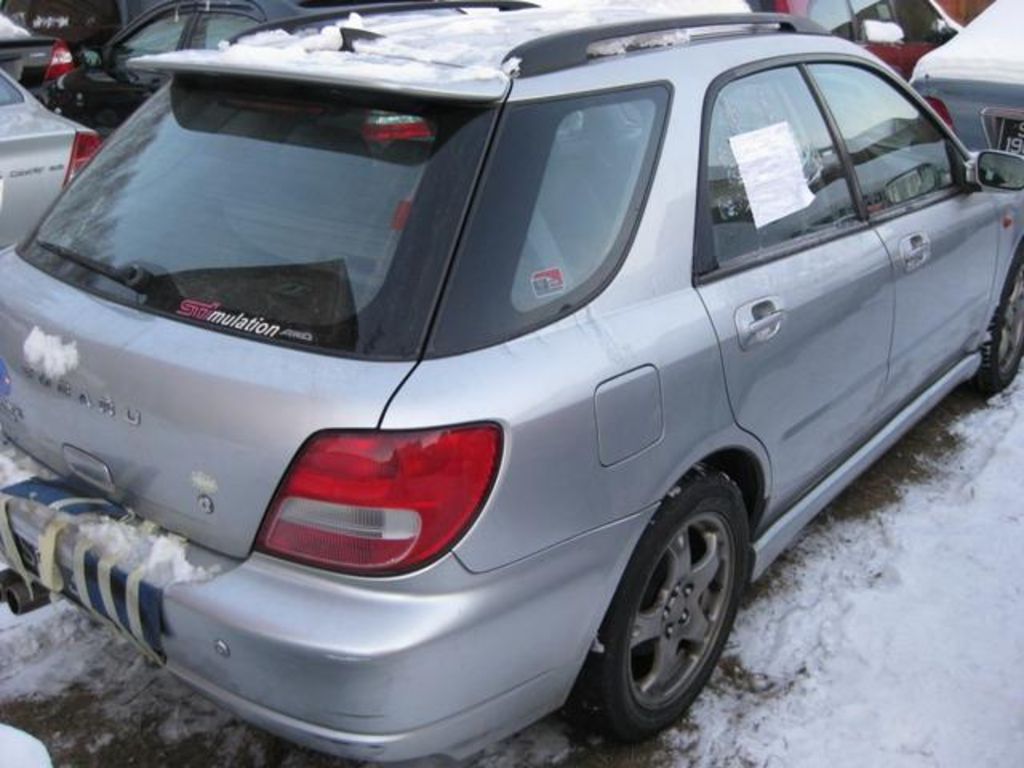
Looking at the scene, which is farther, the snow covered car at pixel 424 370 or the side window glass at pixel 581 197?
the side window glass at pixel 581 197

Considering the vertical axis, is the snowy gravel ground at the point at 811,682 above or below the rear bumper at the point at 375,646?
below

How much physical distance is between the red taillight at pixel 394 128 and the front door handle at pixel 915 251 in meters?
1.83

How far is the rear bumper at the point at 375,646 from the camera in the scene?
1933 millimetres

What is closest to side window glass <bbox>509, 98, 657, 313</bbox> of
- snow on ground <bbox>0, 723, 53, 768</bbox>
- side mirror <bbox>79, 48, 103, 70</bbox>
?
snow on ground <bbox>0, 723, 53, 768</bbox>

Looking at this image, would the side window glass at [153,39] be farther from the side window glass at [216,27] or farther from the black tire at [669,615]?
the black tire at [669,615]

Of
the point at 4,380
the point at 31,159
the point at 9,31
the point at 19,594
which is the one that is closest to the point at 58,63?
the point at 9,31

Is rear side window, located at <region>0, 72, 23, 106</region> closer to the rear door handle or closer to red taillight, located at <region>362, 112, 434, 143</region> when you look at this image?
red taillight, located at <region>362, 112, 434, 143</region>

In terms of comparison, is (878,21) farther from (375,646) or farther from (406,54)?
(375,646)

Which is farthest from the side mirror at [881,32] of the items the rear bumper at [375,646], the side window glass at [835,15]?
Answer: the rear bumper at [375,646]

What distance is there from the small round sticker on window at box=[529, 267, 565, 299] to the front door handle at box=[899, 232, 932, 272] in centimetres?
160

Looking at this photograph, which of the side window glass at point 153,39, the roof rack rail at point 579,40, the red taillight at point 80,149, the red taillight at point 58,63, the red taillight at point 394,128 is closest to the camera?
the red taillight at point 394,128

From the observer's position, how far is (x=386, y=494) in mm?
1944

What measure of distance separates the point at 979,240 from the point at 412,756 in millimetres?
3004

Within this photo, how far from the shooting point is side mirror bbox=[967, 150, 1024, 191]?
385 cm
